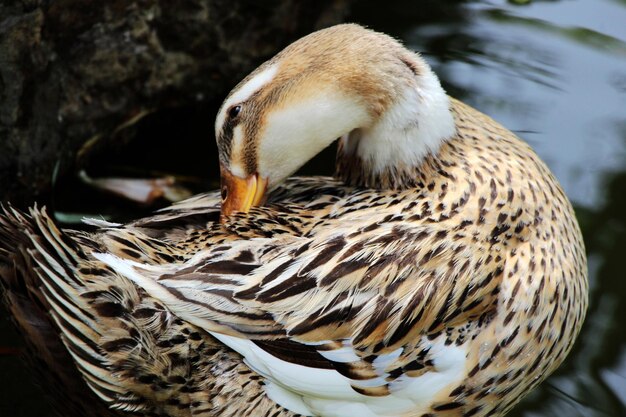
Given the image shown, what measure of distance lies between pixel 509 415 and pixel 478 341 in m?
0.86

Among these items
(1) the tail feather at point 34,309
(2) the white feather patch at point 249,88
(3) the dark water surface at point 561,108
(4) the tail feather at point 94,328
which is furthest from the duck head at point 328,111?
(3) the dark water surface at point 561,108

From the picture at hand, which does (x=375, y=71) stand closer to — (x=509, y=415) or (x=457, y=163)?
(x=457, y=163)

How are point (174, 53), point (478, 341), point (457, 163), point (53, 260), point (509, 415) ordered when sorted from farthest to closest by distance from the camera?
1. point (174, 53)
2. point (509, 415)
3. point (457, 163)
4. point (478, 341)
5. point (53, 260)

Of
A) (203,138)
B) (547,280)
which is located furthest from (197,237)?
(203,138)

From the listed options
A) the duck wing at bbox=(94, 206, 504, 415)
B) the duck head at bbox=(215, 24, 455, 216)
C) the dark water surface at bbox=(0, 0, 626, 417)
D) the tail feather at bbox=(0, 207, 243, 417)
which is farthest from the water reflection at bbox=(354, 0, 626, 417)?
the tail feather at bbox=(0, 207, 243, 417)

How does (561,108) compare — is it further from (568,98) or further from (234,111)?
(234,111)

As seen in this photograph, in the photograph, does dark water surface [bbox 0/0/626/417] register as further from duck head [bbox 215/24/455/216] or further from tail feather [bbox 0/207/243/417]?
duck head [bbox 215/24/455/216]

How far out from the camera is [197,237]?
11.0 feet

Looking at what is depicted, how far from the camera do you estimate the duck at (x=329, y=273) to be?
3008mm

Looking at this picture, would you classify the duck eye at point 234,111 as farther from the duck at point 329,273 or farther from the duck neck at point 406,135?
the duck neck at point 406,135

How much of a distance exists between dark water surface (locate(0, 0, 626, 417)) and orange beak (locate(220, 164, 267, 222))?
3.96 feet

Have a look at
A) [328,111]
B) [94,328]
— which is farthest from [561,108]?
[94,328]

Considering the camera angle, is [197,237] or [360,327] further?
[197,237]

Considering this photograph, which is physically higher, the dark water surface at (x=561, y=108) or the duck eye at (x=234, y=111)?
the duck eye at (x=234, y=111)
